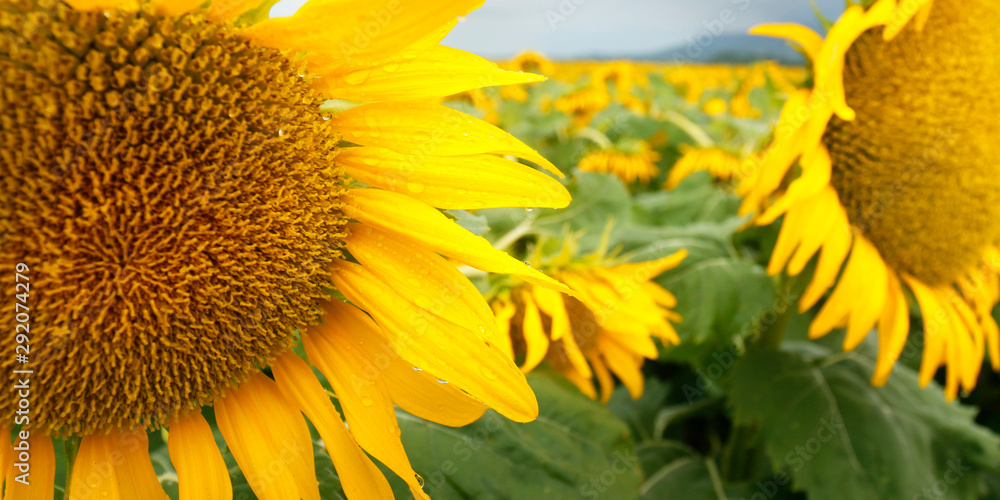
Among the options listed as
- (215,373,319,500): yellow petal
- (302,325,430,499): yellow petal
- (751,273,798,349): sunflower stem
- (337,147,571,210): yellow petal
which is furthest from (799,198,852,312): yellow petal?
(215,373,319,500): yellow petal

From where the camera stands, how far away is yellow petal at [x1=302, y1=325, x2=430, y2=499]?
878mm

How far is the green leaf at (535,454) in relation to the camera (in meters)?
1.09

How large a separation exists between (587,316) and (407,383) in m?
0.78

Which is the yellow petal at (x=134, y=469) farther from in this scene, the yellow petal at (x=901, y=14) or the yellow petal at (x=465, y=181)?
the yellow petal at (x=901, y=14)

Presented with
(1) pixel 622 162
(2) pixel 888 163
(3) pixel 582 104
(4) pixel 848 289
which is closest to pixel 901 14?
(2) pixel 888 163

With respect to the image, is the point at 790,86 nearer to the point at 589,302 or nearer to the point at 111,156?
the point at 589,302

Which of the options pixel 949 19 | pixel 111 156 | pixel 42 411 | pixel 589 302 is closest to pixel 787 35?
pixel 949 19

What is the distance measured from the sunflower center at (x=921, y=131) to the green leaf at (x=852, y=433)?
0.49 m

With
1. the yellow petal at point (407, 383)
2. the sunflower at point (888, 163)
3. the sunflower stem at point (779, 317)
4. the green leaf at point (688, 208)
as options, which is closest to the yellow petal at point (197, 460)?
the yellow petal at point (407, 383)

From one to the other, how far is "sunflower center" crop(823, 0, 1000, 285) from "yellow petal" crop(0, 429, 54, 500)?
1.73m

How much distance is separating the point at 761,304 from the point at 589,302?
1.91 ft

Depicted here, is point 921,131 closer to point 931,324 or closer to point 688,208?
point 931,324

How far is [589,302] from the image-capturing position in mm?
1407

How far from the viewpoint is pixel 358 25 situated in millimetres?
710
